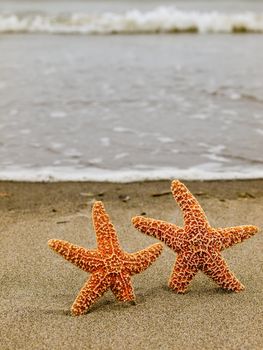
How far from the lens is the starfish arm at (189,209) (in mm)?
3045

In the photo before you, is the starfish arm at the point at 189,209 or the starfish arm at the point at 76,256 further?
the starfish arm at the point at 189,209

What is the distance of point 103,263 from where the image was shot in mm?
2887

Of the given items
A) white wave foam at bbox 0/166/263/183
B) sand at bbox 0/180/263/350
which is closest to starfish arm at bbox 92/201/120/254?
sand at bbox 0/180/263/350

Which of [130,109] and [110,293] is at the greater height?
[110,293]

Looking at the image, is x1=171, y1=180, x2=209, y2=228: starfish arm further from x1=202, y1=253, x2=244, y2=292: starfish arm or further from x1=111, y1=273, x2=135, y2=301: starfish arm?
x1=111, y1=273, x2=135, y2=301: starfish arm

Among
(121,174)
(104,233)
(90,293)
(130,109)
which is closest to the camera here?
(90,293)

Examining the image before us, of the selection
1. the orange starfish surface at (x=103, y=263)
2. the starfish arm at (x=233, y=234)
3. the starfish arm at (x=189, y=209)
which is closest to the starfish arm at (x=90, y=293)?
the orange starfish surface at (x=103, y=263)

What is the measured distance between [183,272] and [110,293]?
0.40 m

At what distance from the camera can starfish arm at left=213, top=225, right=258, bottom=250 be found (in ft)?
10.1

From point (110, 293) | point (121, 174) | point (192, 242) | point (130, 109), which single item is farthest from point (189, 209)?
point (130, 109)

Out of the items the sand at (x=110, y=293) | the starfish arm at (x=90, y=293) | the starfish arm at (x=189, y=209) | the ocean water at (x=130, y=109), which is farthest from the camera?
the ocean water at (x=130, y=109)

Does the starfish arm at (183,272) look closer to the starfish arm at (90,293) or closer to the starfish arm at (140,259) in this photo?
the starfish arm at (140,259)

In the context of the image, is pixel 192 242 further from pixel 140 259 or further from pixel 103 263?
pixel 103 263

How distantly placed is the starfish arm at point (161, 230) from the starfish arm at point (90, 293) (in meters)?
0.33
